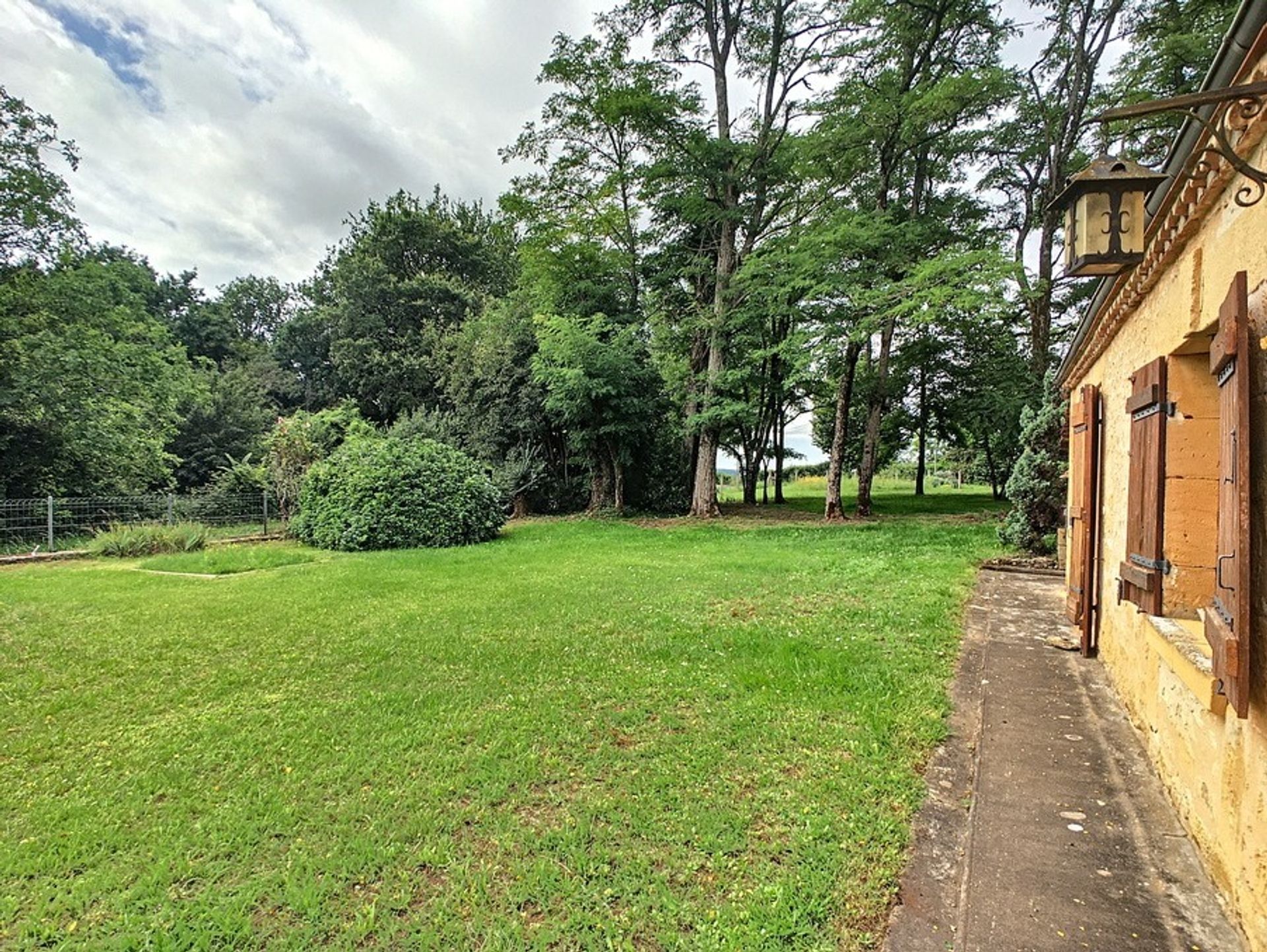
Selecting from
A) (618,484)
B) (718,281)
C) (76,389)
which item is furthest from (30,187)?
(718,281)

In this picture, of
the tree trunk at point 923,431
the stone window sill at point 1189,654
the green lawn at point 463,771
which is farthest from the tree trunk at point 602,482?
the stone window sill at point 1189,654

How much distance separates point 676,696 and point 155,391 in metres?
17.2

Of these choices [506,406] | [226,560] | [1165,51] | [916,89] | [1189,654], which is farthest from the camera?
[506,406]

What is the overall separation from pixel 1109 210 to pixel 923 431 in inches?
774

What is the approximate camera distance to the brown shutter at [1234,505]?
5.40 ft

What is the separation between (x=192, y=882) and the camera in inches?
76.4

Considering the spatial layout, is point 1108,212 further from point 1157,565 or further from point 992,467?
point 992,467

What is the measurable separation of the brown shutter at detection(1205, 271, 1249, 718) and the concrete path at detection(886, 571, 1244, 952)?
74 centimetres

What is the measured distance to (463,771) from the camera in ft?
8.77

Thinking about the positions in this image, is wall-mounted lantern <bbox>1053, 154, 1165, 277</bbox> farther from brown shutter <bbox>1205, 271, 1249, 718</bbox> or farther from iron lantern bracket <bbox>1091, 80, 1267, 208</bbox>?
brown shutter <bbox>1205, 271, 1249, 718</bbox>

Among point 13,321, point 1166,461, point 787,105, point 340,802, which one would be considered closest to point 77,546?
point 13,321

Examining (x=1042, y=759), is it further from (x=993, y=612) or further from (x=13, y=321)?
(x=13, y=321)

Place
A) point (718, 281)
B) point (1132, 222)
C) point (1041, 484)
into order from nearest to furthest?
point (1132, 222) → point (1041, 484) → point (718, 281)

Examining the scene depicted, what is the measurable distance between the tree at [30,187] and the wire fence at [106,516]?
615 cm
